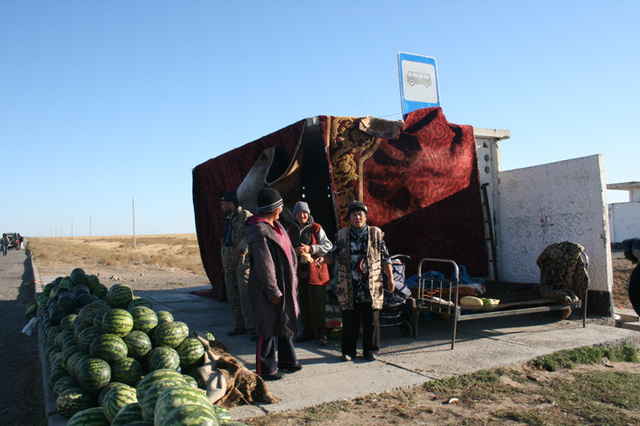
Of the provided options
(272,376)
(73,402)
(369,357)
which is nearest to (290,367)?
(272,376)

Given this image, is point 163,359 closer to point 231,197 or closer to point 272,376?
point 272,376

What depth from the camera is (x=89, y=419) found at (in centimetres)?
293

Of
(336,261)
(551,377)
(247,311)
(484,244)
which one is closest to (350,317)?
(336,261)

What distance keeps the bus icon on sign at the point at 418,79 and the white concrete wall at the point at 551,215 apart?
2.18m

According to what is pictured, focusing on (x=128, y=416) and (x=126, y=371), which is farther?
(x=126, y=371)

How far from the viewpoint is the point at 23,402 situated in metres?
4.84

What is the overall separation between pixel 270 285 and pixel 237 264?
230 centimetres

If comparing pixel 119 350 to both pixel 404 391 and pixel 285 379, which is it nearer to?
pixel 285 379

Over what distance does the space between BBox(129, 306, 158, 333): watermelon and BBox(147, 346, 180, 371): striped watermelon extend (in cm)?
38

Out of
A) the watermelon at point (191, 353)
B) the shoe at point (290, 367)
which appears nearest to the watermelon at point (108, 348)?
the watermelon at point (191, 353)

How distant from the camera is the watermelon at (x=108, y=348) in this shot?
400cm

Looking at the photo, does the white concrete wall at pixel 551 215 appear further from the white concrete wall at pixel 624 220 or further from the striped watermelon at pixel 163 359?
the white concrete wall at pixel 624 220

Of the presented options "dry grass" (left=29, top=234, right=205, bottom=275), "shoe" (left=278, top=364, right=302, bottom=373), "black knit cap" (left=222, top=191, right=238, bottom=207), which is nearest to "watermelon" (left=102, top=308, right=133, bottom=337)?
"shoe" (left=278, top=364, right=302, bottom=373)

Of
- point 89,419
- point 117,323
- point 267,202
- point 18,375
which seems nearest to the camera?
point 89,419
